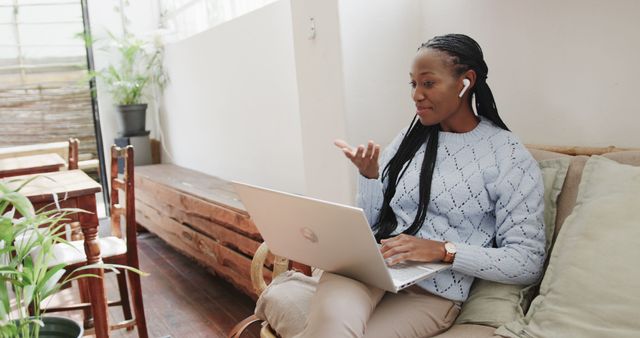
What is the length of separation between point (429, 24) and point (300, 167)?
1.11 metres

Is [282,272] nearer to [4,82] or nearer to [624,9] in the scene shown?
[624,9]

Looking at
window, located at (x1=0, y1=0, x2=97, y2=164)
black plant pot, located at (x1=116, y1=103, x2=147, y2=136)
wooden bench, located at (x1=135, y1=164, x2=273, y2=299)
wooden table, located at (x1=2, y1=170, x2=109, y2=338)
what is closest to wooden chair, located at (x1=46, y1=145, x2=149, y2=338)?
wooden table, located at (x1=2, y1=170, x2=109, y2=338)

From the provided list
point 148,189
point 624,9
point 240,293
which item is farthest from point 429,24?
point 148,189

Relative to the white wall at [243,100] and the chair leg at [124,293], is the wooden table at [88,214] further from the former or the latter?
the white wall at [243,100]

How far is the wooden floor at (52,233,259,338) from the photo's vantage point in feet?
9.67

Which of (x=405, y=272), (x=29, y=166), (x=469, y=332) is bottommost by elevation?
(x=469, y=332)

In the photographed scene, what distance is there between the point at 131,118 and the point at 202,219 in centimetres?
240

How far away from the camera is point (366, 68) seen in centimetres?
252

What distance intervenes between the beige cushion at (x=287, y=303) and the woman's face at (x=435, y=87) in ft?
1.95

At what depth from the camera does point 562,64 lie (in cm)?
200

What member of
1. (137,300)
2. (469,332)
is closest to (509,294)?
(469,332)

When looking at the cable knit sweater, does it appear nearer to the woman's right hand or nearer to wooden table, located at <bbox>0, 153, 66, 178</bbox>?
the woman's right hand

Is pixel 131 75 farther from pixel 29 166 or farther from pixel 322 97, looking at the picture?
pixel 322 97

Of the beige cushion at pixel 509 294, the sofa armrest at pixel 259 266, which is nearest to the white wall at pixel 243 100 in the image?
the sofa armrest at pixel 259 266
